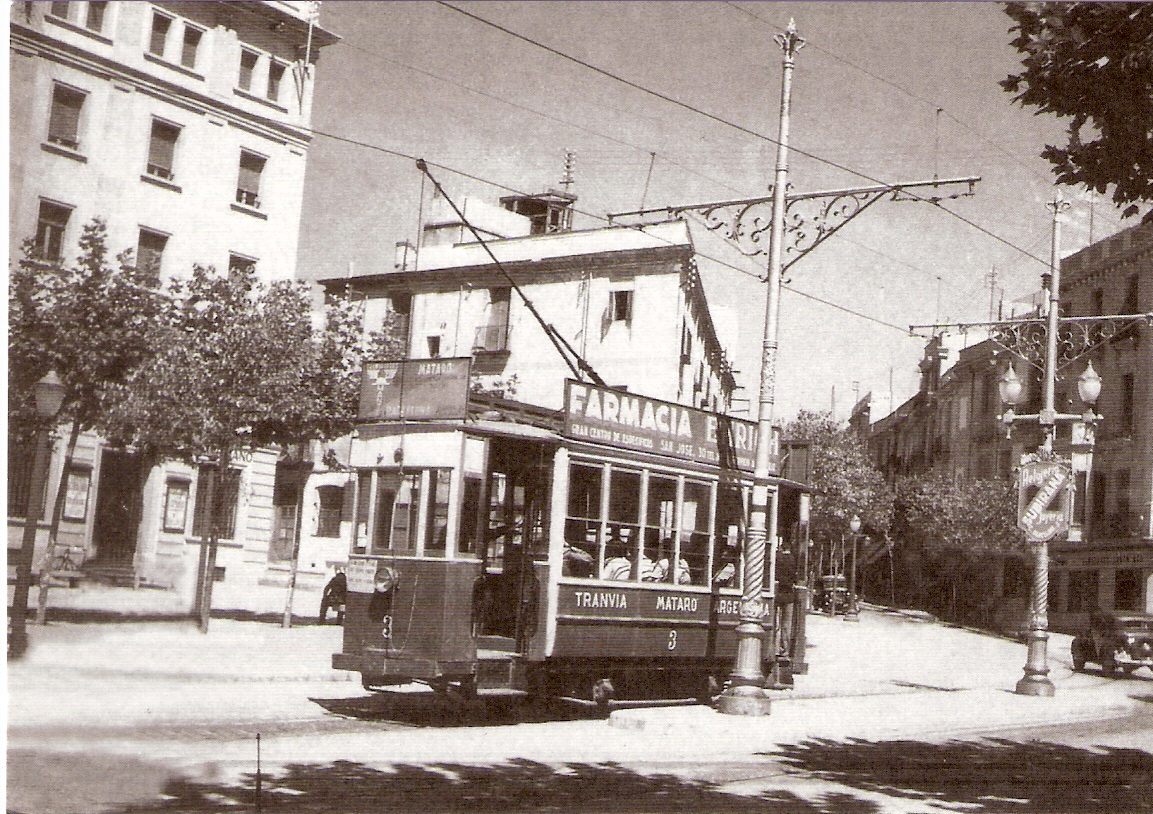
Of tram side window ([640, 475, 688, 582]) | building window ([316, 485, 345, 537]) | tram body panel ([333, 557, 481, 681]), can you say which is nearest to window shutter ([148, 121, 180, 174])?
building window ([316, 485, 345, 537])

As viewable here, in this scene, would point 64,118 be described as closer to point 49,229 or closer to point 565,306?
point 49,229

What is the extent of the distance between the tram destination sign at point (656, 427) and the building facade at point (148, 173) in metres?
6.35

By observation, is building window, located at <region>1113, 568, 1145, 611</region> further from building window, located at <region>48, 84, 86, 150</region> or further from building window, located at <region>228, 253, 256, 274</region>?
building window, located at <region>48, 84, 86, 150</region>

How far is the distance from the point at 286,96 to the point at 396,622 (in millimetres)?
6303

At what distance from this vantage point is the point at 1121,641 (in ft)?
80.8

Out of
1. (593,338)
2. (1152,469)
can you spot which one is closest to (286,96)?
(593,338)

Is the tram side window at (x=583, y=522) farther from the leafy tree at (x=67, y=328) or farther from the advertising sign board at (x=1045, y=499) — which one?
the leafy tree at (x=67, y=328)

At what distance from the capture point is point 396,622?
11.1m

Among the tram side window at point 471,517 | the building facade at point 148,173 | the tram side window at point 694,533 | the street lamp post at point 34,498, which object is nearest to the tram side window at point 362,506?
the tram side window at point 471,517

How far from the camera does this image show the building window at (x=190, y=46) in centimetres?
528

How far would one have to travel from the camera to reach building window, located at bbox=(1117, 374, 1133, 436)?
37688 millimetres

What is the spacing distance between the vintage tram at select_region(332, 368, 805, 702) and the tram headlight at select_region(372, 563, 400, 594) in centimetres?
1

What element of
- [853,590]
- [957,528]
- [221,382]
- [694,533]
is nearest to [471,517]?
[694,533]

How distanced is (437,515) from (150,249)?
6.45m
